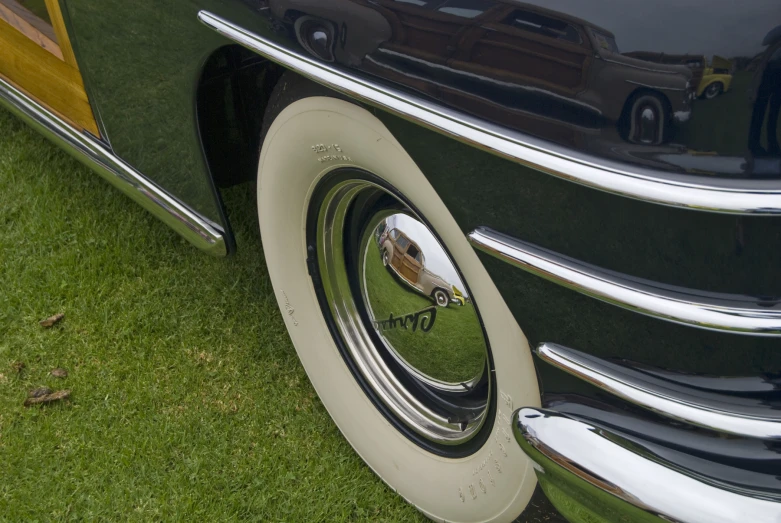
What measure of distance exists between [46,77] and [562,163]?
5.79 ft

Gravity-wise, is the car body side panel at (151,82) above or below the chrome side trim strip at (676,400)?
above

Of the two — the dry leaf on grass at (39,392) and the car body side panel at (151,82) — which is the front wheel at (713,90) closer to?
the car body side panel at (151,82)

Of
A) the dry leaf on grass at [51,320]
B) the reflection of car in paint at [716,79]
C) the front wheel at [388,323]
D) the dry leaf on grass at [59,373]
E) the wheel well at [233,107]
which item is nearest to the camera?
the reflection of car in paint at [716,79]

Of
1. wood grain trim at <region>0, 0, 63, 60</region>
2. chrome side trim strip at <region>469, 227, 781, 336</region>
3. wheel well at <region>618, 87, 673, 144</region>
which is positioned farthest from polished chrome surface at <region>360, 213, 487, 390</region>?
wood grain trim at <region>0, 0, 63, 60</region>

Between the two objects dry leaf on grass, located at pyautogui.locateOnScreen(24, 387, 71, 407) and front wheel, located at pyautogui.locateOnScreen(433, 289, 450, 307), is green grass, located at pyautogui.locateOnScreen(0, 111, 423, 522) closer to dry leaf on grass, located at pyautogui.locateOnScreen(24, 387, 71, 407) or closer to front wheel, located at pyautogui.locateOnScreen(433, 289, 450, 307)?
dry leaf on grass, located at pyautogui.locateOnScreen(24, 387, 71, 407)

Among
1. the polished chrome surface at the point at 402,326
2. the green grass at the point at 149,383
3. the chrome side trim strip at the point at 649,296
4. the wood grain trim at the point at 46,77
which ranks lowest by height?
the green grass at the point at 149,383

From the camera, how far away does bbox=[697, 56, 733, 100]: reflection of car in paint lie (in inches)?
36.4

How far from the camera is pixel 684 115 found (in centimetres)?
95

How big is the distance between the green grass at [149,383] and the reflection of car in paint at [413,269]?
0.60 metres

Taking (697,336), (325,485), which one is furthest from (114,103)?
(697,336)

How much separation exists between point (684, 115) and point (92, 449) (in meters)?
1.73

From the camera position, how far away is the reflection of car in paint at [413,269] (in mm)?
1562

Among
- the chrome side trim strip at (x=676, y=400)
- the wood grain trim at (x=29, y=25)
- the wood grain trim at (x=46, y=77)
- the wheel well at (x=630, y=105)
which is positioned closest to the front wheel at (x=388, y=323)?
the chrome side trim strip at (x=676, y=400)

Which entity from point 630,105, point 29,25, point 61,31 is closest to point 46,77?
point 29,25
